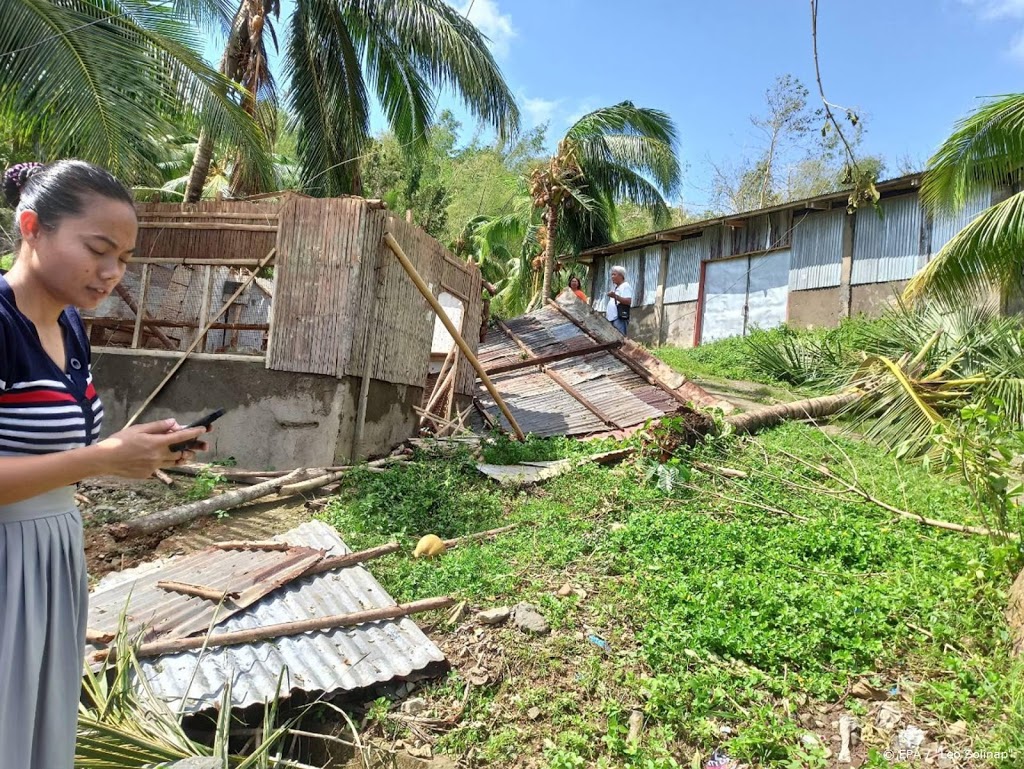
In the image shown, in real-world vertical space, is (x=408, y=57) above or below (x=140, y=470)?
above

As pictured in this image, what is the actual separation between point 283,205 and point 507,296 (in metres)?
14.1

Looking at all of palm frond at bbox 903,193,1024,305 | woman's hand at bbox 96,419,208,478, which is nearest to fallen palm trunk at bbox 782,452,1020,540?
palm frond at bbox 903,193,1024,305

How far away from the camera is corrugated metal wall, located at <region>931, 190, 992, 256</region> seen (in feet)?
38.2

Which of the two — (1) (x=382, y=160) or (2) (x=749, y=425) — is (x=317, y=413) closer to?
(2) (x=749, y=425)

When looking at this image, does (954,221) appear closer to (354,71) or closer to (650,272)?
(650,272)

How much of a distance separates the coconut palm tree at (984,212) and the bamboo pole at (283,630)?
691 centimetres

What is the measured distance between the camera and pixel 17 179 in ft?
5.57

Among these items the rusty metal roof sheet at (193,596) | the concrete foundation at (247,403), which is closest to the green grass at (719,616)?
the rusty metal roof sheet at (193,596)

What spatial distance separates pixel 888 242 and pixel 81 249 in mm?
14154

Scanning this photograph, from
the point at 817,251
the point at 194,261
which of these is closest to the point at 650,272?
the point at 817,251

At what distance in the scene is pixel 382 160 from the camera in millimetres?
22203

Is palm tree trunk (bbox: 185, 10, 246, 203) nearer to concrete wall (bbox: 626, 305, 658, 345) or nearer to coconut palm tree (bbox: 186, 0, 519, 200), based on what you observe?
coconut palm tree (bbox: 186, 0, 519, 200)

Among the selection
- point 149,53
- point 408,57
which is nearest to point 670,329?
point 408,57

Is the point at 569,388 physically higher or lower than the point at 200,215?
lower
